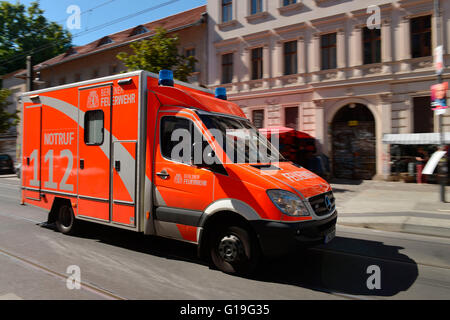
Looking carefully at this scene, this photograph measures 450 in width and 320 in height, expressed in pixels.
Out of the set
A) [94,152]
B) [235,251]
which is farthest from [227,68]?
[235,251]

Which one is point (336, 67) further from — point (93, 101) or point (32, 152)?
point (32, 152)

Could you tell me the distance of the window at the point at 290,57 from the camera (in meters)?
18.4

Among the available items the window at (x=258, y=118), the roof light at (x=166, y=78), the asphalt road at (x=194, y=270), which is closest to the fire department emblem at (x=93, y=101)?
the roof light at (x=166, y=78)

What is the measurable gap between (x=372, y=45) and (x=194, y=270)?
15.4 metres

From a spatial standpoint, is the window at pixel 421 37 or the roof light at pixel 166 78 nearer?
the roof light at pixel 166 78

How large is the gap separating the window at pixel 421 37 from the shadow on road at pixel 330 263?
40.6 feet

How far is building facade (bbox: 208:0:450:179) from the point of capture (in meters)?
15.1

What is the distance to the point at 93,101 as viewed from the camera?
19.6ft

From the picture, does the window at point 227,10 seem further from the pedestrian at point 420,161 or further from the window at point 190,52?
the pedestrian at point 420,161

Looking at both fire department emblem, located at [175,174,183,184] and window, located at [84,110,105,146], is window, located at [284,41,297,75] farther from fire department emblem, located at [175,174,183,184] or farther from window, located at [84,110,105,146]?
fire department emblem, located at [175,174,183,184]

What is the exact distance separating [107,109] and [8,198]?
8758 millimetres

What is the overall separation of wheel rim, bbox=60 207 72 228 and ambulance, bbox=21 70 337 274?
3 centimetres

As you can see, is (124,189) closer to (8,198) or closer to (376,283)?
(376,283)
